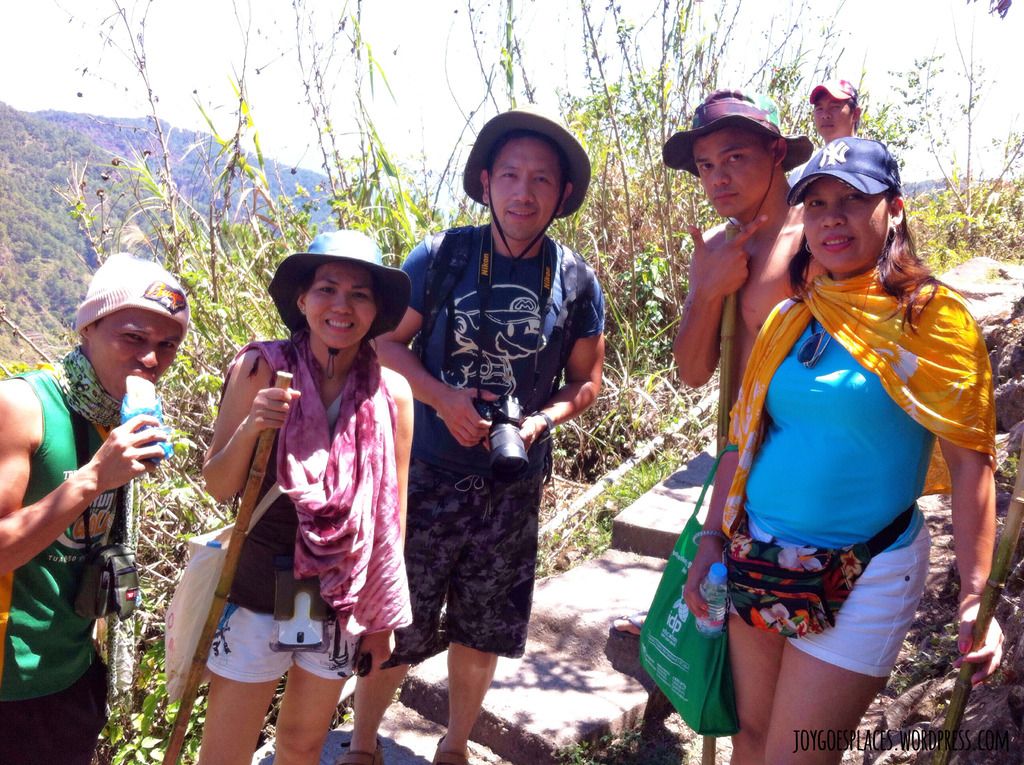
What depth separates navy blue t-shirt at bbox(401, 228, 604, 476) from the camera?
98.2 inches

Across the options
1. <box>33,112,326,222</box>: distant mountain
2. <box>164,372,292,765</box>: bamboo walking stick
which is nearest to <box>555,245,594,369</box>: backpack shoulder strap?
<box>164,372,292,765</box>: bamboo walking stick

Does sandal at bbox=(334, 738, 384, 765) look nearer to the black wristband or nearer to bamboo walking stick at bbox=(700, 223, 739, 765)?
bamboo walking stick at bbox=(700, 223, 739, 765)

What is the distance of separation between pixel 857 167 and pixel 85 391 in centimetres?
164

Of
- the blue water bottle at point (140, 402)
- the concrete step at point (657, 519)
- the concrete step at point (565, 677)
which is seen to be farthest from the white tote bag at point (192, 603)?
the concrete step at point (657, 519)

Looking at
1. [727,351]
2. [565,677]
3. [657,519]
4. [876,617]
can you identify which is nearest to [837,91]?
[657,519]

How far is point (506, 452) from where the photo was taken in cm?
224

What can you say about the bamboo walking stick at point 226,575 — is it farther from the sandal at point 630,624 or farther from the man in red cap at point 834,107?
the man in red cap at point 834,107

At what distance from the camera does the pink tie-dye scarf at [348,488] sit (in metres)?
1.95

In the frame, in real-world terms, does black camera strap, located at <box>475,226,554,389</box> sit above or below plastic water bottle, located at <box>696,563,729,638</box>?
above

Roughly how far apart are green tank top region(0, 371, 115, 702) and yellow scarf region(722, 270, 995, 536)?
4.95ft

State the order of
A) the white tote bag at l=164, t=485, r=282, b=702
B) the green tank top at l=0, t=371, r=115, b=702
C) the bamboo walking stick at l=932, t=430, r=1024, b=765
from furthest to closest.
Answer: the white tote bag at l=164, t=485, r=282, b=702, the green tank top at l=0, t=371, r=115, b=702, the bamboo walking stick at l=932, t=430, r=1024, b=765

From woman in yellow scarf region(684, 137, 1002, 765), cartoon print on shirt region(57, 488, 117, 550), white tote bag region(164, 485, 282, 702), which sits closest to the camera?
woman in yellow scarf region(684, 137, 1002, 765)

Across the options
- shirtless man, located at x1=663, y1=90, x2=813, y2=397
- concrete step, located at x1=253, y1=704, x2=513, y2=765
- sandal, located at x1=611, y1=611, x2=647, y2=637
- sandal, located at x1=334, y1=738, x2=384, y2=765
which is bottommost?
concrete step, located at x1=253, y1=704, x2=513, y2=765

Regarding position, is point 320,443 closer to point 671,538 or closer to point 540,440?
point 540,440
